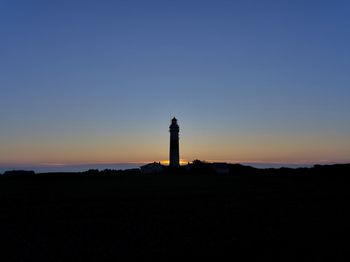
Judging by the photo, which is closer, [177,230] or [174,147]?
[177,230]

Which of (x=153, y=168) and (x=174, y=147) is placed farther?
(x=153, y=168)

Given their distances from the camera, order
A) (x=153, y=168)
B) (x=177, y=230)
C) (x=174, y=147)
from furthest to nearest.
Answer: (x=153, y=168), (x=174, y=147), (x=177, y=230)

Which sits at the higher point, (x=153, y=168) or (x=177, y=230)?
(x=153, y=168)

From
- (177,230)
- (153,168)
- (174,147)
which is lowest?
(177,230)

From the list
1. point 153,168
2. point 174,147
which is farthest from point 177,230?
point 153,168

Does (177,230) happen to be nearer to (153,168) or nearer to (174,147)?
(174,147)

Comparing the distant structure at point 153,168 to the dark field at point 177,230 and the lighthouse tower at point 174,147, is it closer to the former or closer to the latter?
the lighthouse tower at point 174,147

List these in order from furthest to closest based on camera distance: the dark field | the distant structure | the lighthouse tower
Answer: the distant structure
the lighthouse tower
the dark field

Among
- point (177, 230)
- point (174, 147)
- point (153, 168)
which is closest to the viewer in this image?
point (177, 230)

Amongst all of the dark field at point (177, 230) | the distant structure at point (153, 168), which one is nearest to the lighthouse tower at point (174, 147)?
the distant structure at point (153, 168)

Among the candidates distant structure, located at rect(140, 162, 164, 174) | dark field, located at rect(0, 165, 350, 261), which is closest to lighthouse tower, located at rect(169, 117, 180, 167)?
distant structure, located at rect(140, 162, 164, 174)

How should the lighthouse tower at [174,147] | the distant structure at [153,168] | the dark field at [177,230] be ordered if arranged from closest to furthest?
the dark field at [177,230], the lighthouse tower at [174,147], the distant structure at [153,168]

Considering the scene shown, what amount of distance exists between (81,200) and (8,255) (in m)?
17.7

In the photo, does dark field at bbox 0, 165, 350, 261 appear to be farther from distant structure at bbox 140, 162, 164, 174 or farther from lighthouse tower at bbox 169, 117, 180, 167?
distant structure at bbox 140, 162, 164, 174
